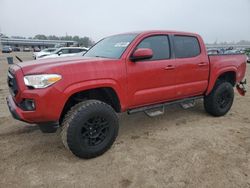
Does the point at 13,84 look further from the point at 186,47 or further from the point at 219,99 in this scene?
the point at 219,99

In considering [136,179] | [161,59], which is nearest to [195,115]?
[161,59]

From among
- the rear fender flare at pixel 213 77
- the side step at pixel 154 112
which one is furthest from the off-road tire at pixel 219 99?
the side step at pixel 154 112

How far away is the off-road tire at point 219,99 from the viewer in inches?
199

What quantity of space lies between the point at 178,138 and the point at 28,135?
2.73m

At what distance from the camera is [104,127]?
11.2 ft

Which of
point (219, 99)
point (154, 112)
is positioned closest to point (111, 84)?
point (154, 112)

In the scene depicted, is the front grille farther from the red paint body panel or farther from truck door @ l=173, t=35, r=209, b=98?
truck door @ l=173, t=35, r=209, b=98

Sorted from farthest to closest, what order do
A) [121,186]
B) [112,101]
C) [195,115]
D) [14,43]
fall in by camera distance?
[14,43] < [195,115] < [112,101] < [121,186]

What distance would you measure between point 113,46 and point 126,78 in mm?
823

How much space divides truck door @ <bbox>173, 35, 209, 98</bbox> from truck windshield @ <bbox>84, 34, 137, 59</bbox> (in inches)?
39.7

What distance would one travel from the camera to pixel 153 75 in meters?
3.86

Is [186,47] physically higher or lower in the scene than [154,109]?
higher

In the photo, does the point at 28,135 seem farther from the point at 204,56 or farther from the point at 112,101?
the point at 204,56

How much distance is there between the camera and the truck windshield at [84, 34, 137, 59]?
3760mm
